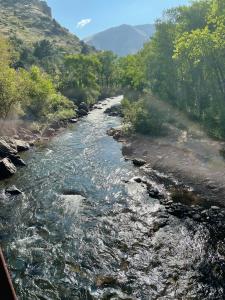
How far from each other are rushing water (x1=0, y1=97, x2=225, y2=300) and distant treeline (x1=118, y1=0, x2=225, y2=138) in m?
20.5

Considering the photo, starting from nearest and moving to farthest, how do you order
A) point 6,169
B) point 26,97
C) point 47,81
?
point 6,169, point 26,97, point 47,81

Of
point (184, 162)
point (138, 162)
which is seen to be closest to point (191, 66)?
point (184, 162)

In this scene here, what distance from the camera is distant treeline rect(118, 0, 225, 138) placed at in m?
44.0

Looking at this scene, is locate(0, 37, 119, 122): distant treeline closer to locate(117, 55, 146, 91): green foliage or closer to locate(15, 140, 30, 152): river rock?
locate(15, 140, 30, 152): river rock

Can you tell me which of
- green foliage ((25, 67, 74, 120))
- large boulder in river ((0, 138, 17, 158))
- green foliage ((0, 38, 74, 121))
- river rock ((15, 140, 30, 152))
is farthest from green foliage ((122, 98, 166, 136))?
large boulder in river ((0, 138, 17, 158))

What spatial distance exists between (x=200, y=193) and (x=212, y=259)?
11.7m

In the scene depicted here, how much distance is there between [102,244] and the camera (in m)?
24.1

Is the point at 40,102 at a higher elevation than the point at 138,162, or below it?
higher

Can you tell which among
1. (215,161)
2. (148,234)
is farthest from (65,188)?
(215,161)

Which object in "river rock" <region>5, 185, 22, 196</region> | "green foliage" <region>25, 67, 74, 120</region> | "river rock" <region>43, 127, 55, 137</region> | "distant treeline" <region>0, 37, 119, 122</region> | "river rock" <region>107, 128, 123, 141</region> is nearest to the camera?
"river rock" <region>5, 185, 22, 196</region>

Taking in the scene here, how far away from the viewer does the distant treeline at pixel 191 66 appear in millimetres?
44000

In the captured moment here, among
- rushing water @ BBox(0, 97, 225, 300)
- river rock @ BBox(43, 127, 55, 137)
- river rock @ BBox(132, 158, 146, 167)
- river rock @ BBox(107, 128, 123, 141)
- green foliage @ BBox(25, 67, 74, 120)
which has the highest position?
green foliage @ BBox(25, 67, 74, 120)

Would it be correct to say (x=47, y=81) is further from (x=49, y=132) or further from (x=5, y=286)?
(x=5, y=286)

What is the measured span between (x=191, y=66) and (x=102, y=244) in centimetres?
3970
